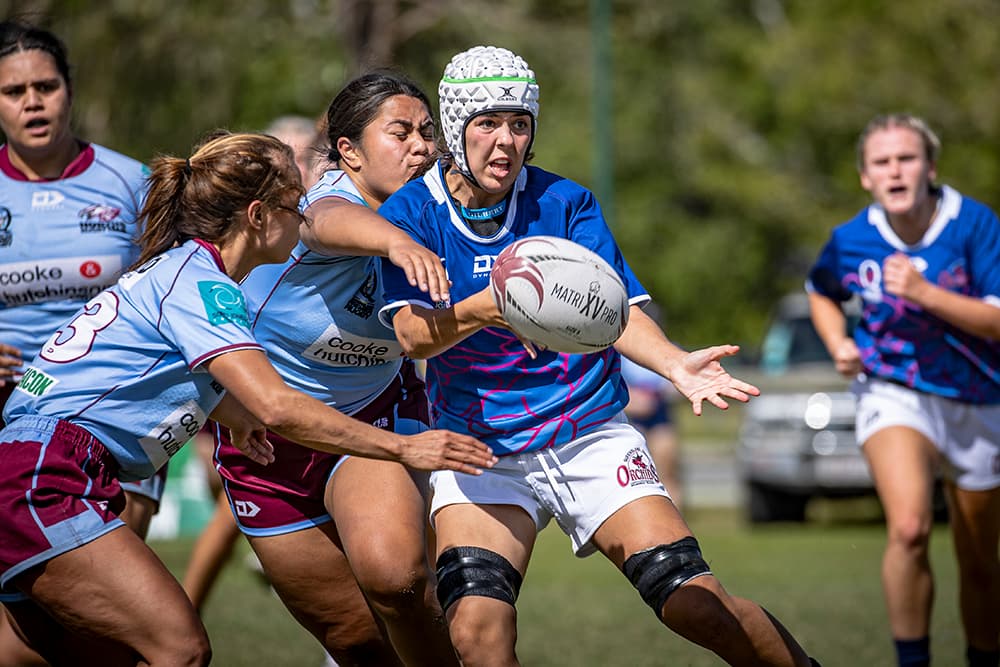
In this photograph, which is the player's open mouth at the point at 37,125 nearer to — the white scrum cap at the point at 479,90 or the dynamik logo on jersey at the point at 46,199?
the dynamik logo on jersey at the point at 46,199

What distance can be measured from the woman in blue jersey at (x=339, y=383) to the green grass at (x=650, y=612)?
195 cm

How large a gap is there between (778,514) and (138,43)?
11.9 metres

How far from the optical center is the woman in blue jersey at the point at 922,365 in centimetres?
598

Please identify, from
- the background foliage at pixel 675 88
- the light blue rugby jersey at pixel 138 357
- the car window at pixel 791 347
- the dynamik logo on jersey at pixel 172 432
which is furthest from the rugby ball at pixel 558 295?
the car window at pixel 791 347

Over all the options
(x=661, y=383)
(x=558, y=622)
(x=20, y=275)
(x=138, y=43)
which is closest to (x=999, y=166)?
(x=661, y=383)

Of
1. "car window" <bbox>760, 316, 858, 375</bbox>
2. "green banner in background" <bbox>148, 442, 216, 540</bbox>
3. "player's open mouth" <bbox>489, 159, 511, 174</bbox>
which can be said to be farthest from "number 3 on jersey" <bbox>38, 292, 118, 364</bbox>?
"car window" <bbox>760, 316, 858, 375</bbox>

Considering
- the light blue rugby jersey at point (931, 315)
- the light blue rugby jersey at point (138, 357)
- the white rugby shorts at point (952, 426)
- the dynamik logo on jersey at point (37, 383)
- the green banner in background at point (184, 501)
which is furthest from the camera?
the green banner in background at point (184, 501)

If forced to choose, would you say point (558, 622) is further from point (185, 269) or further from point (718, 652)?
point (185, 269)

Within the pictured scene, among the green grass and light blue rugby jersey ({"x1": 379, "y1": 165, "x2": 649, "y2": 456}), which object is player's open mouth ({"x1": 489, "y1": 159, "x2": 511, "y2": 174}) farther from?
the green grass

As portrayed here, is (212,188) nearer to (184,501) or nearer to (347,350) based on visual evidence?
(347,350)

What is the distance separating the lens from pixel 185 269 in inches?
163

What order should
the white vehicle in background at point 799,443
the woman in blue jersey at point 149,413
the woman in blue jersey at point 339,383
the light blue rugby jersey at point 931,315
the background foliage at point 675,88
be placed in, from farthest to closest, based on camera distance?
the background foliage at point 675,88
the white vehicle in background at point 799,443
the light blue rugby jersey at point 931,315
the woman in blue jersey at point 339,383
the woman in blue jersey at point 149,413

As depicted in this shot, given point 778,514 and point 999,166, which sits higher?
point 999,166

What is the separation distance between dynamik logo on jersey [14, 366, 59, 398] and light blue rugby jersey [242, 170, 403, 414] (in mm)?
891
